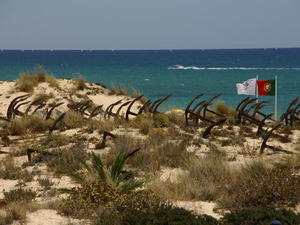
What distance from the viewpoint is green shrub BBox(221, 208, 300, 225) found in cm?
619

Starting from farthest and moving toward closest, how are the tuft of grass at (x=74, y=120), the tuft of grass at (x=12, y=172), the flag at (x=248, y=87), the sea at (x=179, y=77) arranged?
the sea at (x=179, y=77), the flag at (x=248, y=87), the tuft of grass at (x=74, y=120), the tuft of grass at (x=12, y=172)

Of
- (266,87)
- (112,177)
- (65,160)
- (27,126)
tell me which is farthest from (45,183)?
(266,87)

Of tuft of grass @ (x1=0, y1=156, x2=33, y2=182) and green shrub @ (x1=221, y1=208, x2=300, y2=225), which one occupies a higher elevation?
green shrub @ (x1=221, y1=208, x2=300, y2=225)

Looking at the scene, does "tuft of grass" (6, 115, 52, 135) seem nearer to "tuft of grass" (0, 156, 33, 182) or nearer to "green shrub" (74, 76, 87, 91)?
"tuft of grass" (0, 156, 33, 182)

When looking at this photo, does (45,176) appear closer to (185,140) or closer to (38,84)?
(185,140)

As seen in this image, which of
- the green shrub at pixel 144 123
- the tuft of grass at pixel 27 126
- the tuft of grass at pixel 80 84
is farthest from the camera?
the tuft of grass at pixel 80 84

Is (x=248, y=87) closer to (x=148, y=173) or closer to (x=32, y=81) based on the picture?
(x=148, y=173)

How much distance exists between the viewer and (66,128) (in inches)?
532

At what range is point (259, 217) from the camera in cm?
629

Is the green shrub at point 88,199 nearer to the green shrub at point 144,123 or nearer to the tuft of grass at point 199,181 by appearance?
the tuft of grass at point 199,181

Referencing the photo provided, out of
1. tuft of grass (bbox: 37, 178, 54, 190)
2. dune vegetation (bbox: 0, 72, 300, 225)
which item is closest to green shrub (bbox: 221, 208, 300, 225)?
dune vegetation (bbox: 0, 72, 300, 225)

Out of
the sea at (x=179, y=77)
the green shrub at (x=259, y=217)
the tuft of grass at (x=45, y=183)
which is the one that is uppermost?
the green shrub at (x=259, y=217)

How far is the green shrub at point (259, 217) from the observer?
6191 millimetres

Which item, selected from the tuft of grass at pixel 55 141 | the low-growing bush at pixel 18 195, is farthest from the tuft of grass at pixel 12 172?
the tuft of grass at pixel 55 141
